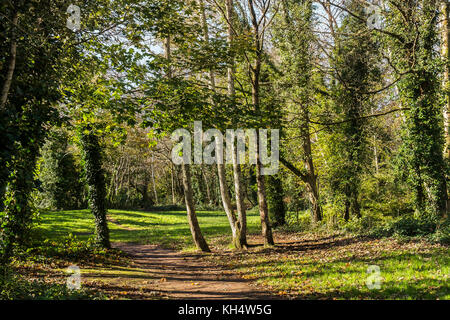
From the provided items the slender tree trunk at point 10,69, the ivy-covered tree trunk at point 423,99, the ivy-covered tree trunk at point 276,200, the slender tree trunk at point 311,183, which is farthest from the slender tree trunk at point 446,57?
the slender tree trunk at point 10,69

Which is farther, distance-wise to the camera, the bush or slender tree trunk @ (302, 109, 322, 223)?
slender tree trunk @ (302, 109, 322, 223)

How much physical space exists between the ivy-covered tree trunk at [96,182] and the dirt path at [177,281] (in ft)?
5.23

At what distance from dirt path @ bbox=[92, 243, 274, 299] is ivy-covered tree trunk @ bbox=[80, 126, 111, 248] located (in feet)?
5.23

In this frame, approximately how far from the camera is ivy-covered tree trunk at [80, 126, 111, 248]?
1207 cm

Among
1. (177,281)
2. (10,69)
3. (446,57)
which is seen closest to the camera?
(10,69)

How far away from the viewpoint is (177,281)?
8.70 metres

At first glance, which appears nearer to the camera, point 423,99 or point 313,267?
point 313,267

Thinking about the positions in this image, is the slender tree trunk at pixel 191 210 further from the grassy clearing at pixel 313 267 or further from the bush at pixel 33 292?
the bush at pixel 33 292

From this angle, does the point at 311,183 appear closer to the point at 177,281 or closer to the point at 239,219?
the point at 239,219

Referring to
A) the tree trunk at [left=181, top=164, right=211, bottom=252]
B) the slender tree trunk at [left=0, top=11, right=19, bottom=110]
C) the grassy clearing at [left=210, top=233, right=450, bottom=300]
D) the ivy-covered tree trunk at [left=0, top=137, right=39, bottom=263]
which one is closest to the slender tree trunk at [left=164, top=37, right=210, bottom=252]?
the tree trunk at [left=181, top=164, right=211, bottom=252]

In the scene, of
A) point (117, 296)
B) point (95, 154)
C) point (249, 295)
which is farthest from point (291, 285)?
point (95, 154)

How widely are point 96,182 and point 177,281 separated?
228 inches

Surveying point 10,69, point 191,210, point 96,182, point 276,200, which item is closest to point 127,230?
point 96,182

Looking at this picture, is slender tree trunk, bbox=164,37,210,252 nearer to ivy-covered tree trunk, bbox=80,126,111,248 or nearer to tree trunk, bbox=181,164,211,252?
tree trunk, bbox=181,164,211,252
